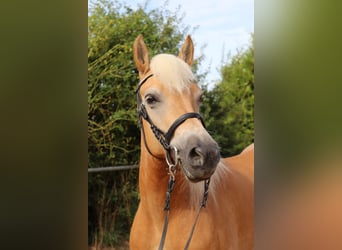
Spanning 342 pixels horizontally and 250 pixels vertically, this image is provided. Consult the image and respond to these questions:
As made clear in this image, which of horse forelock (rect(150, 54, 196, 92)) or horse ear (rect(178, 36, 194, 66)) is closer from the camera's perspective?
horse forelock (rect(150, 54, 196, 92))

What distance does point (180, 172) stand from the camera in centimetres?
289

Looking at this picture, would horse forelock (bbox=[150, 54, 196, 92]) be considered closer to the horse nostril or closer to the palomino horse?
Answer: the palomino horse

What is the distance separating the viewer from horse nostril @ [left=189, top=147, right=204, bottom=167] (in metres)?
2.69

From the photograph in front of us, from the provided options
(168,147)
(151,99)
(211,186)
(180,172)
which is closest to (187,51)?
(151,99)

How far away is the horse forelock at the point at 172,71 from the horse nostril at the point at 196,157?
14.9 inches

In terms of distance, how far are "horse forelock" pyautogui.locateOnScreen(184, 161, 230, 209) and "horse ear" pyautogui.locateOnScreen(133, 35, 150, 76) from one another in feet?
2.60

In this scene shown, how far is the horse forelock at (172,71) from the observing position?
280cm

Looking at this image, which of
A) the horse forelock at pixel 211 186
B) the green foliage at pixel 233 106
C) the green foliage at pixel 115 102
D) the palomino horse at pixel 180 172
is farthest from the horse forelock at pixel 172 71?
the horse forelock at pixel 211 186

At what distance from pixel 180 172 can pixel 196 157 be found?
0.22 metres

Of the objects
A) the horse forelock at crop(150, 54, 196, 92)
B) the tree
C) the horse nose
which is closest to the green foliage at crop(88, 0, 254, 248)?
the tree
